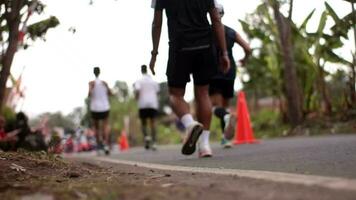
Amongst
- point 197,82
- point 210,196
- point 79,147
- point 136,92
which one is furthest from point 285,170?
point 79,147

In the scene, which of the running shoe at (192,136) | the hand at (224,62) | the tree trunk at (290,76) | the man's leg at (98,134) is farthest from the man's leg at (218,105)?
the tree trunk at (290,76)

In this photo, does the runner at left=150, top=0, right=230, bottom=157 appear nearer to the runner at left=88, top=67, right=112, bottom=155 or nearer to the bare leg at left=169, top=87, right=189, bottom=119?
the bare leg at left=169, top=87, right=189, bottom=119

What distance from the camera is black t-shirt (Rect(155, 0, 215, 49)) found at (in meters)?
5.66

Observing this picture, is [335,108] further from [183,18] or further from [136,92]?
[183,18]

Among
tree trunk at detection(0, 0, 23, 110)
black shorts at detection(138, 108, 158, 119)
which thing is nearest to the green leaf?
black shorts at detection(138, 108, 158, 119)

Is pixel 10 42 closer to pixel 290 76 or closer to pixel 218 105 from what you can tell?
pixel 218 105

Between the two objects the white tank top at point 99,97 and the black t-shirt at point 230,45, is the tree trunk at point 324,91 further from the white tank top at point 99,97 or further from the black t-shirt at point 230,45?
the black t-shirt at point 230,45

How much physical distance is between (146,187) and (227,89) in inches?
183

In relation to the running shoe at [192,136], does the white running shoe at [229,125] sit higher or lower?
higher

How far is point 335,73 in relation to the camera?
490 inches

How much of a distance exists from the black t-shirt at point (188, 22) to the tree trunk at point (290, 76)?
23.0 feet

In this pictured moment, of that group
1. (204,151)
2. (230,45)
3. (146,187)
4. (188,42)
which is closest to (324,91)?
(230,45)

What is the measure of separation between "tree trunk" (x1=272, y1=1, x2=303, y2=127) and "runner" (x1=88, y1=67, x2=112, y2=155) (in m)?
3.80

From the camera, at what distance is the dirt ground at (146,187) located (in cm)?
273
